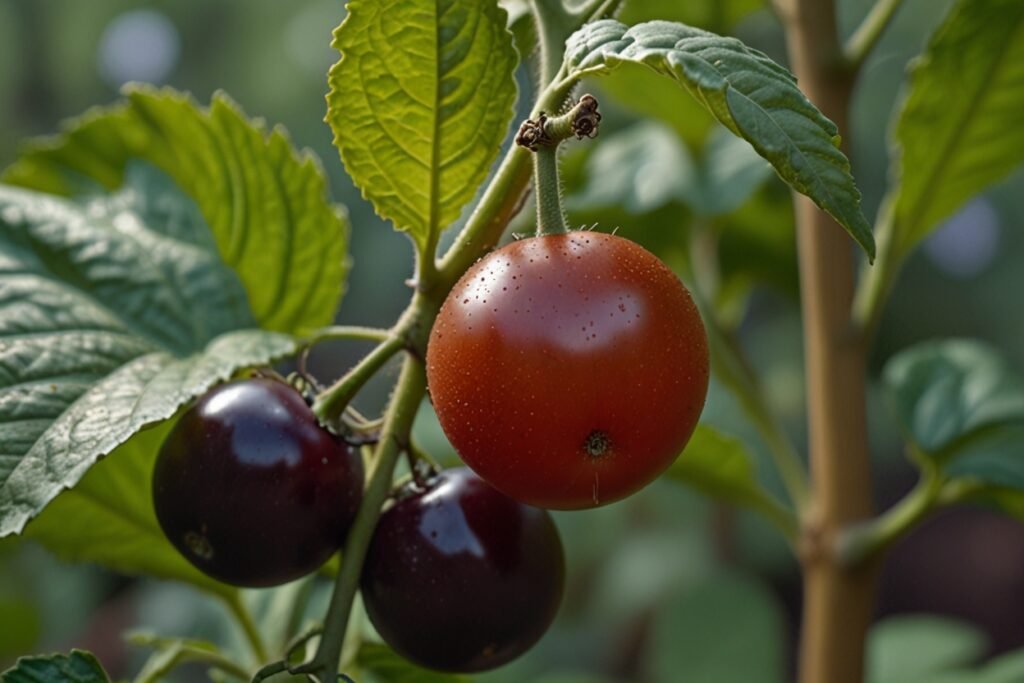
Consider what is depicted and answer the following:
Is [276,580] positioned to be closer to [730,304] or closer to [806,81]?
[806,81]

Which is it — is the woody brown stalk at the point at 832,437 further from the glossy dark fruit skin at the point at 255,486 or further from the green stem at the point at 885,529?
the glossy dark fruit skin at the point at 255,486

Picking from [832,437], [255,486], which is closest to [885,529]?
[832,437]

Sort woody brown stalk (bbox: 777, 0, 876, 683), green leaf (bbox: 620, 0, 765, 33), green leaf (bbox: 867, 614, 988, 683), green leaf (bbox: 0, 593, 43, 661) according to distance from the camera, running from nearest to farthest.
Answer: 1. woody brown stalk (bbox: 777, 0, 876, 683)
2. green leaf (bbox: 620, 0, 765, 33)
3. green leaf (bbox: 867, 614, 988, 683)
4. green leaf (bbox: 0, 593, 43, 661)

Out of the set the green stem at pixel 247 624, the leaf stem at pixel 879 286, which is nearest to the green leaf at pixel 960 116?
the leaf stem at pixel 879 286

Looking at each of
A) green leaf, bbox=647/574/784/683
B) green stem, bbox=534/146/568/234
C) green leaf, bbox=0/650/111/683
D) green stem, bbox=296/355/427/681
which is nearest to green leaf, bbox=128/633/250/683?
green leaf, bbox=0/650/111/683

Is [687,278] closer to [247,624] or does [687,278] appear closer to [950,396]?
[950,396]

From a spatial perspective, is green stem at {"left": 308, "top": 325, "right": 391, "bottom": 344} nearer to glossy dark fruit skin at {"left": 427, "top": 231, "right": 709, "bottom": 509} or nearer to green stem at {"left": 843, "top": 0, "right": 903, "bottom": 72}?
glossy dark fruit skin at {"left": 427, "top": 231, "right": 709, "bottom": 509}
